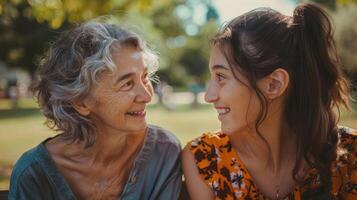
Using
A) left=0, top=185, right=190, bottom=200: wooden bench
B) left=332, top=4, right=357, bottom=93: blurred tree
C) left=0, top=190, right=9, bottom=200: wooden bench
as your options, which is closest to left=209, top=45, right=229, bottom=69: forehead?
left=0, top=185, right=190, bottom=200: wooden bench

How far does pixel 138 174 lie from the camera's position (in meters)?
2.62

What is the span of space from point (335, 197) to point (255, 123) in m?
0.54

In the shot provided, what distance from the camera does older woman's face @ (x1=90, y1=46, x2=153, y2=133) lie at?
2572mm

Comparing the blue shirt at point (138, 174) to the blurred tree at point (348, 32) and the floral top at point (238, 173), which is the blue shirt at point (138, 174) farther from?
the blurred tree at point (348, 32)

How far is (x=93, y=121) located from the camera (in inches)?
107

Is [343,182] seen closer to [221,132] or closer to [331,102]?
[331,102]

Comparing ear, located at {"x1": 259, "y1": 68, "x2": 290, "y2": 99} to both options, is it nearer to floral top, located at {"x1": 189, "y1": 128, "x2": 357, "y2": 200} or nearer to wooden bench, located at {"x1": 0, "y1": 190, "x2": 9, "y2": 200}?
floral top, located at {"x1": 189, "y1": 128, "x2": 357, "y2": 200}

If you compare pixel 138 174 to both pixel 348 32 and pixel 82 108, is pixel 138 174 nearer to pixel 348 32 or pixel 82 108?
pixel 82 108

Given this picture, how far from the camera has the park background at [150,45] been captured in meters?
7.27

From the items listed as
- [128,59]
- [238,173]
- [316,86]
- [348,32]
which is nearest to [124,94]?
[128,59]

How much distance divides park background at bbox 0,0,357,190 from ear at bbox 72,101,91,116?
1.61 ft

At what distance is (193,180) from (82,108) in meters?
0.69

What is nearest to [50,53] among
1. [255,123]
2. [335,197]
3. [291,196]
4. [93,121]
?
[93,121]

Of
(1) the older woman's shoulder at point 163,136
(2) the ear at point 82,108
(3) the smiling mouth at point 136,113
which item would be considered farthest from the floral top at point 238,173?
(2) the ear at point 82,108
